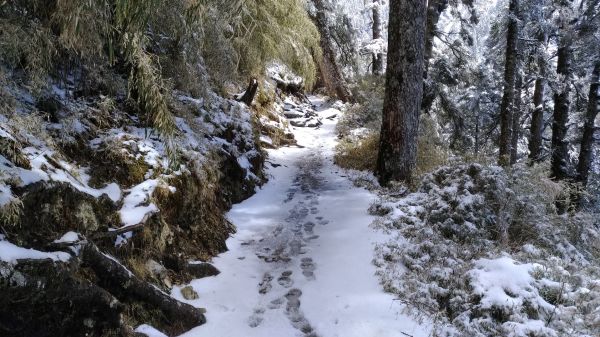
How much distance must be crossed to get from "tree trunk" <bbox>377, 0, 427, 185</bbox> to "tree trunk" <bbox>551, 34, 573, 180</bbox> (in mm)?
6053

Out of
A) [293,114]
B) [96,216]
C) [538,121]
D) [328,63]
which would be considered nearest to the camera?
[96,216]

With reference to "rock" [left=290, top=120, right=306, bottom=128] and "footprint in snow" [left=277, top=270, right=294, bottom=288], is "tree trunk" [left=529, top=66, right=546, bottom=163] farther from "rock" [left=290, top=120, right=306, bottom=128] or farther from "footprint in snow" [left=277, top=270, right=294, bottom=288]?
"footprint in snow" [left=277, top=270, right=294, bottom=288]

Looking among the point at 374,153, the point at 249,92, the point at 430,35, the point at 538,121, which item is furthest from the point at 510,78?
the point at 249,92

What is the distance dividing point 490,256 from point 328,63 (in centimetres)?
1269

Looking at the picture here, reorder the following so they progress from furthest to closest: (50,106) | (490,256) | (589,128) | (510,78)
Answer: (589,128) → (510,78) → (490,256) → (50,106)

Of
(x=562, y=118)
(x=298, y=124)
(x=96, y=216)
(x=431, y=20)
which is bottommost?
(x=96, y=216)

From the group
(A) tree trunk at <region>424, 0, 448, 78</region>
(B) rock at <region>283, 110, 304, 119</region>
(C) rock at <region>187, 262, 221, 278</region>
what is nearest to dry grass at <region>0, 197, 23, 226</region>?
(C) rock at <region>187, 262, 221, 278</region>

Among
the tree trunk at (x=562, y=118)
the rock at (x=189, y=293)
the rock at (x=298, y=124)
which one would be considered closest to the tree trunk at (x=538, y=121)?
the tree trunk at (x=562, y=118)

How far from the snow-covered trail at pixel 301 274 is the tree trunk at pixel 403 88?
2.97 feet

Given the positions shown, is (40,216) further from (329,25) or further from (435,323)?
(329,25)

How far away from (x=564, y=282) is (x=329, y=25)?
14.2 metres

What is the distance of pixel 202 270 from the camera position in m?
4.53

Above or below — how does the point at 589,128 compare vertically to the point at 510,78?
below

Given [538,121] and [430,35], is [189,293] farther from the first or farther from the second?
[538,121]
